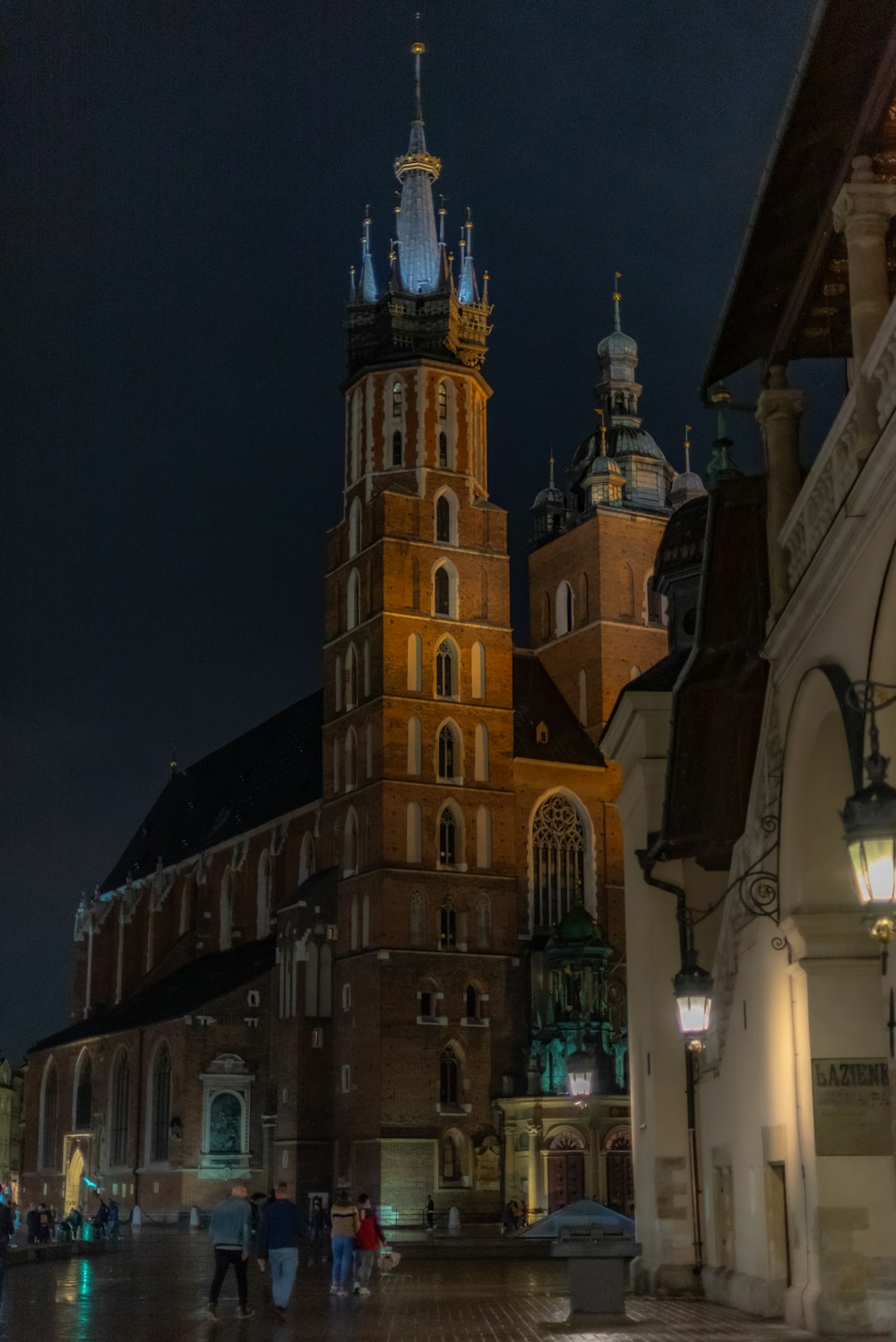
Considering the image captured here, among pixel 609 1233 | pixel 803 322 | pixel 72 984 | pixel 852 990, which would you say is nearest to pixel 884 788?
pixel 852 990

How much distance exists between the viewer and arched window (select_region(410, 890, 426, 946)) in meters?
50.9

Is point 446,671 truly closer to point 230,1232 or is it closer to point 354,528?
point 354,528

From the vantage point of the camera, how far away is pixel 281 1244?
18.1m

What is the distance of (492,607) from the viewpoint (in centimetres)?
5456

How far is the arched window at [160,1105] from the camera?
189 feet

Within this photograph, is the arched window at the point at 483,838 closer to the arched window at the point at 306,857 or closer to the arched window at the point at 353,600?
the arched window at the point at 353,600

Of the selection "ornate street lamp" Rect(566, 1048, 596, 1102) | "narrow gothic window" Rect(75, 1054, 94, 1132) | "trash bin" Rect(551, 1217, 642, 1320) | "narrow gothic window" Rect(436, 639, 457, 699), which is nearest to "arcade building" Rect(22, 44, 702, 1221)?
"narrow gothic window" Rect(436, 639, 457, 699)

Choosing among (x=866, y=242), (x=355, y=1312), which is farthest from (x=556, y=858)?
(x=866, y=242)

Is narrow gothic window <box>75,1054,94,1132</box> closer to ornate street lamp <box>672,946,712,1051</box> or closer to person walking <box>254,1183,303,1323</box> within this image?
Answer: person walking <box>254,1183,303,1323</box>

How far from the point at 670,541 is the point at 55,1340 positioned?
14.4 meters

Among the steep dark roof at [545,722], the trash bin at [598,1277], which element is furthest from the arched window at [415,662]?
the trash bin at [598,1277]

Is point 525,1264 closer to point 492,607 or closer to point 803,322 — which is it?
point 803,322

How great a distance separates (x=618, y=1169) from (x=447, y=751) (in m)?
12.7

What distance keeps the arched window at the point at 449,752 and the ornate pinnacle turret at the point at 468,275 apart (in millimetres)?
14610
